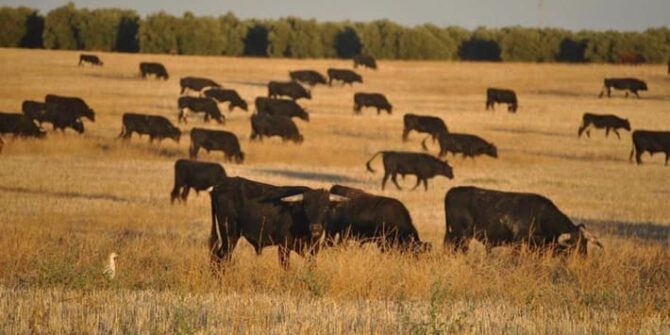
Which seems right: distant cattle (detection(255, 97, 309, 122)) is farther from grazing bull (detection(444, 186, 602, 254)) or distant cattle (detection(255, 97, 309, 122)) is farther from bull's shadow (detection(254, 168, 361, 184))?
grazing bull (detection(444, 186, 602, 254))

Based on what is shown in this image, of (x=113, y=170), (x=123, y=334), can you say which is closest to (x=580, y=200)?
(x=113, y=170)

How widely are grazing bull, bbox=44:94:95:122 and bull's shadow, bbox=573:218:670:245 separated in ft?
75.8

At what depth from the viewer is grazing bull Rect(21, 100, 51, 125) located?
36531mm

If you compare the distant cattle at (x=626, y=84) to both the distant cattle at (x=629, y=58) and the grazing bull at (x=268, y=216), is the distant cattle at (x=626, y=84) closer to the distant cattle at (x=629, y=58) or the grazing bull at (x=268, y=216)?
the distant cattle at (x=629, y=58)

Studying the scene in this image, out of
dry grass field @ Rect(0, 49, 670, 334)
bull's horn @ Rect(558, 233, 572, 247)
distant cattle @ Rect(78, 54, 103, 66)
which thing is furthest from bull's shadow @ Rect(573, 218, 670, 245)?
distant cattle @ Rect(78, 54, 103, 66)

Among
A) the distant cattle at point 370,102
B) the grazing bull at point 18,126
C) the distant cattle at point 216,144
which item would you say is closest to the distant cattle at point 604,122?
the distant cattle at point 370,102

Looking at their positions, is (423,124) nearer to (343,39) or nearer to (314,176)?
(314,176)

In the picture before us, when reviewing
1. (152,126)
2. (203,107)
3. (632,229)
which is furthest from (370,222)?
(203,107)

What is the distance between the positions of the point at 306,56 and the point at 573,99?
133 ft

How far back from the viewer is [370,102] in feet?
161

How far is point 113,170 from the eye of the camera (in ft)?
87.1

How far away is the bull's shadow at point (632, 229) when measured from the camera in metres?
17.8

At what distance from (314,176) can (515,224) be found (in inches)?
544

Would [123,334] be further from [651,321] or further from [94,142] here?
[94,142]
